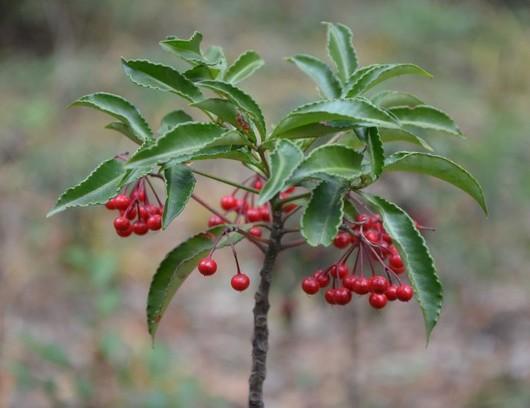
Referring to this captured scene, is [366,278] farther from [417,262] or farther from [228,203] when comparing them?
[228,203]

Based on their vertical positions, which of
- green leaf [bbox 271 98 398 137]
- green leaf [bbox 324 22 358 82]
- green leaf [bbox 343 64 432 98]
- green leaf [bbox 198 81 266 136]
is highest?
green leaf [bbox 324 22 358 82]

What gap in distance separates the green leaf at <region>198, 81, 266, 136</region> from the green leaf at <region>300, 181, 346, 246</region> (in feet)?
0.54

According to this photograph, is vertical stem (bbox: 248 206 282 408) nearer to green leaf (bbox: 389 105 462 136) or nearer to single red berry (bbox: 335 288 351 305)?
single red berry (bbox: 335 288 351 305)

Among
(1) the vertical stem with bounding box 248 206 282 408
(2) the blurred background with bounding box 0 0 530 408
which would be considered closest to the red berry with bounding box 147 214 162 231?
(1) the vertical stem with bounding box 248 206 282 408

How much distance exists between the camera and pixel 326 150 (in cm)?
124

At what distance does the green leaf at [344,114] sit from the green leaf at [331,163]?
54 millimetres

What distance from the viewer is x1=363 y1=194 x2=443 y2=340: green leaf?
1234 millimetres

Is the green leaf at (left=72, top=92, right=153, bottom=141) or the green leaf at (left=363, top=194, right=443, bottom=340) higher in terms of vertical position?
the green leaf at (left=72, top=92, right=153, bottom=141)

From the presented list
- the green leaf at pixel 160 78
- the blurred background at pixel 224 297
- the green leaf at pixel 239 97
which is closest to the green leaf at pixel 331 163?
the green leaf at pixel 239 97

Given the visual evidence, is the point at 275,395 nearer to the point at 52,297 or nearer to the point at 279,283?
the point at 279,283

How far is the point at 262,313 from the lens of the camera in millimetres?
1488

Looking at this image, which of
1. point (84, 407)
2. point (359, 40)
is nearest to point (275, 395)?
Result: point (84, 407)

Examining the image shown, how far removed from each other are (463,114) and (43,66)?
4251 millimetres

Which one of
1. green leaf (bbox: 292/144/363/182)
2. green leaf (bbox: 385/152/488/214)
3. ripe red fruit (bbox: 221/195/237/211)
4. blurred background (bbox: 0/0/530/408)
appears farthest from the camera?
blurred background (bbox: 0/0/530/408)
